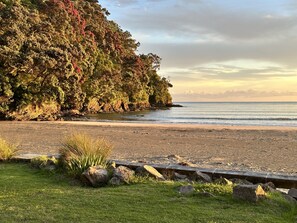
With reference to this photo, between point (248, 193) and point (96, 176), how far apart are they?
263 cm

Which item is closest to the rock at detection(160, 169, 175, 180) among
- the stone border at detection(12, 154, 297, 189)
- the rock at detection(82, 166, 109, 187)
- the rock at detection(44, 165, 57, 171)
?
the stone border at detection(12, 154, 297, 189)

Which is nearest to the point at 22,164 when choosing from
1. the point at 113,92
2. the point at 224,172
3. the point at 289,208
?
the point at 224,172

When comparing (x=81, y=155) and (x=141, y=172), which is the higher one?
(x=81, y=155)

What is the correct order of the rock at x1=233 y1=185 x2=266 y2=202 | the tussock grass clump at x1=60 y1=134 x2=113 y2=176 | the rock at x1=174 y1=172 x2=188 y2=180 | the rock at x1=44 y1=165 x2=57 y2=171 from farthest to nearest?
the rock at x1=44 y1=165 x2=57 y2=171 → the rock at x1=174 y1=172 x2=188 y2=180 → the tussock grass clump at x1=60 y1=134 x2=113 y2=176 → the rock at x1=233 y1=185 x2=266 y2=202

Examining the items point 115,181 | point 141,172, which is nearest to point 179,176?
point 141,172

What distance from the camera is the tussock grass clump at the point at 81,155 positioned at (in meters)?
6.64

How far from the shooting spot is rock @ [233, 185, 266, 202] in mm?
4766

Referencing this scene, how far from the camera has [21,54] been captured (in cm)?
2734

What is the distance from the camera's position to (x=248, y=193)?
15.8 ft

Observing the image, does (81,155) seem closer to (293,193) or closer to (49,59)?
(293,193)

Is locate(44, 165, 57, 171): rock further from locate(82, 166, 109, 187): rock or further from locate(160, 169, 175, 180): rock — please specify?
locate(160, 169, 175, 180): rock

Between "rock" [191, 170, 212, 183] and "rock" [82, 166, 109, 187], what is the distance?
1.75 meters

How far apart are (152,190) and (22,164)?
406 cm

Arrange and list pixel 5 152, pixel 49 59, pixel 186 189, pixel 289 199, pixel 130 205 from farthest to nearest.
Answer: pixel 49 59 < pixel 5 152 < pixel 186 189 < pixel 289 199 < pixel 130 205
